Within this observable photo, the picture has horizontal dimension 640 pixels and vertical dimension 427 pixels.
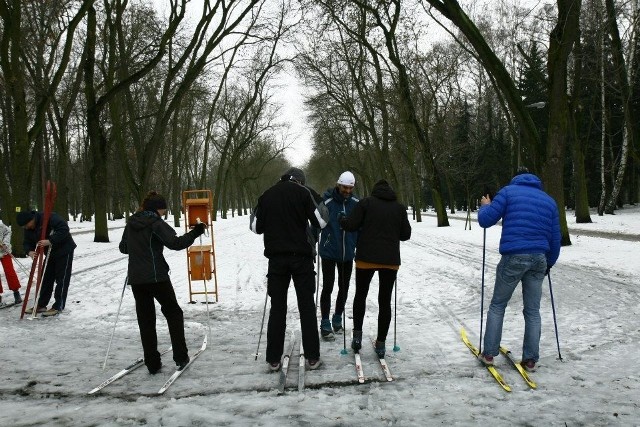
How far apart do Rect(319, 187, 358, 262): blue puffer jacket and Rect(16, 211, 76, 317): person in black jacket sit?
4293mm

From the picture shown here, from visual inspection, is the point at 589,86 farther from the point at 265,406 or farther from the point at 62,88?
the point at 265,406

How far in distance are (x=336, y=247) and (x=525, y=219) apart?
223 centimetres

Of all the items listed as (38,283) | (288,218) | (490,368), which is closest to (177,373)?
(288,218)

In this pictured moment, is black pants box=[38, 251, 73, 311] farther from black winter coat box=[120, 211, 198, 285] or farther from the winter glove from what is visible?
the winter glove

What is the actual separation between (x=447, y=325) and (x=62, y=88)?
86.9 feet

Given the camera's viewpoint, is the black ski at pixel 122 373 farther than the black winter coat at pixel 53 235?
No

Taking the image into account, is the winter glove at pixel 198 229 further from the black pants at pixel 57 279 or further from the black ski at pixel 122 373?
the black pants at pixel 57 279

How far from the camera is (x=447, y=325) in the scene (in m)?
6.51

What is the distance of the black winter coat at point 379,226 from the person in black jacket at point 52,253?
4864 mm

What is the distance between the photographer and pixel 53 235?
24.4 feet

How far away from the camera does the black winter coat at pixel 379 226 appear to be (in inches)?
201

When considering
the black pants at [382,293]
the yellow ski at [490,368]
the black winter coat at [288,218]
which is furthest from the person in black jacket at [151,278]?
the yellow ski at [490,368]

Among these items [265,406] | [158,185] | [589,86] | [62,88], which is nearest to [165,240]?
[265,406]

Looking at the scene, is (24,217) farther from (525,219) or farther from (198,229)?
(525,219)
